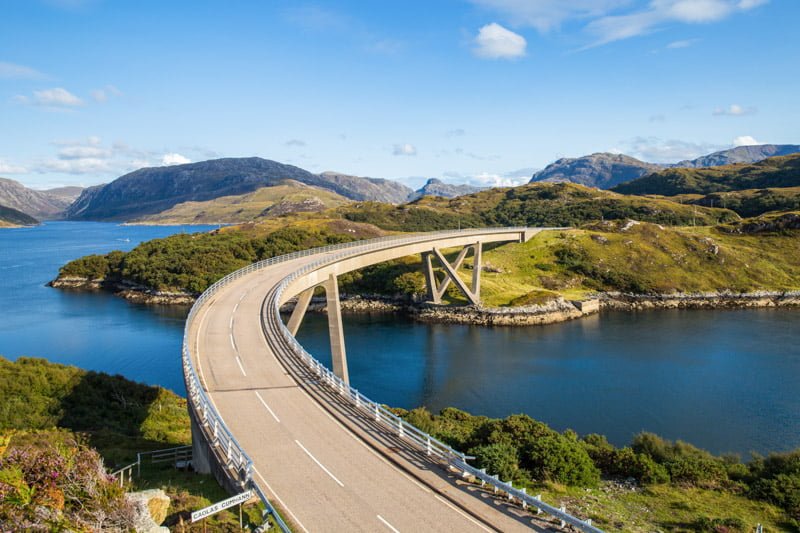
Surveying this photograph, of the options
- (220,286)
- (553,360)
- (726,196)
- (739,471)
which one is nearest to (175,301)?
(220,286)

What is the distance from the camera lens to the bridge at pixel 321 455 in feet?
51.1

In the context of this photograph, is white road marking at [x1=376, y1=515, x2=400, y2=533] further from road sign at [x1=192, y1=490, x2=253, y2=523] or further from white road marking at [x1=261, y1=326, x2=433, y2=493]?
road sign at [x1=192, y1=490, x2=253, y2=523]

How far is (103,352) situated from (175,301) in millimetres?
34721

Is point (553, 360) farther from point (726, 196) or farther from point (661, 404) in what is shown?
point (726, 196)

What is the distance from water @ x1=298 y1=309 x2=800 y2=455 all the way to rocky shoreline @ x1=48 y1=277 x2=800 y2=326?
3582mm

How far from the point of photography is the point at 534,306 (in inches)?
3342

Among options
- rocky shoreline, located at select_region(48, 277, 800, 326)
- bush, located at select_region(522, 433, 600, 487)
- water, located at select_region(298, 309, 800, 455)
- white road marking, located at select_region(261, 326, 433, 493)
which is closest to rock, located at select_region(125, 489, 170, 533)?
white road marking, located at select_region(261, 326, 433, 493)

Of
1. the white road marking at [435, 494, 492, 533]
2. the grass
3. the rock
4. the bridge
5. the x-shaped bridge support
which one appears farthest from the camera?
the x-shaped bridge support

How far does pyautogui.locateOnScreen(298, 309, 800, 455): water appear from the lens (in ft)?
139

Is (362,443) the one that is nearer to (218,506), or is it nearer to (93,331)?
(218,506)

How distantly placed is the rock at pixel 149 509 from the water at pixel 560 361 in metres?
33.9

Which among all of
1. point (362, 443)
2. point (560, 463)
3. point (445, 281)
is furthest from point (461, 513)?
point (445, 281)

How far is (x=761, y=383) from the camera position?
170 feet

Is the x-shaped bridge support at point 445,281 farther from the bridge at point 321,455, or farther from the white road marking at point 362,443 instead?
the white road marking at point 362,443
